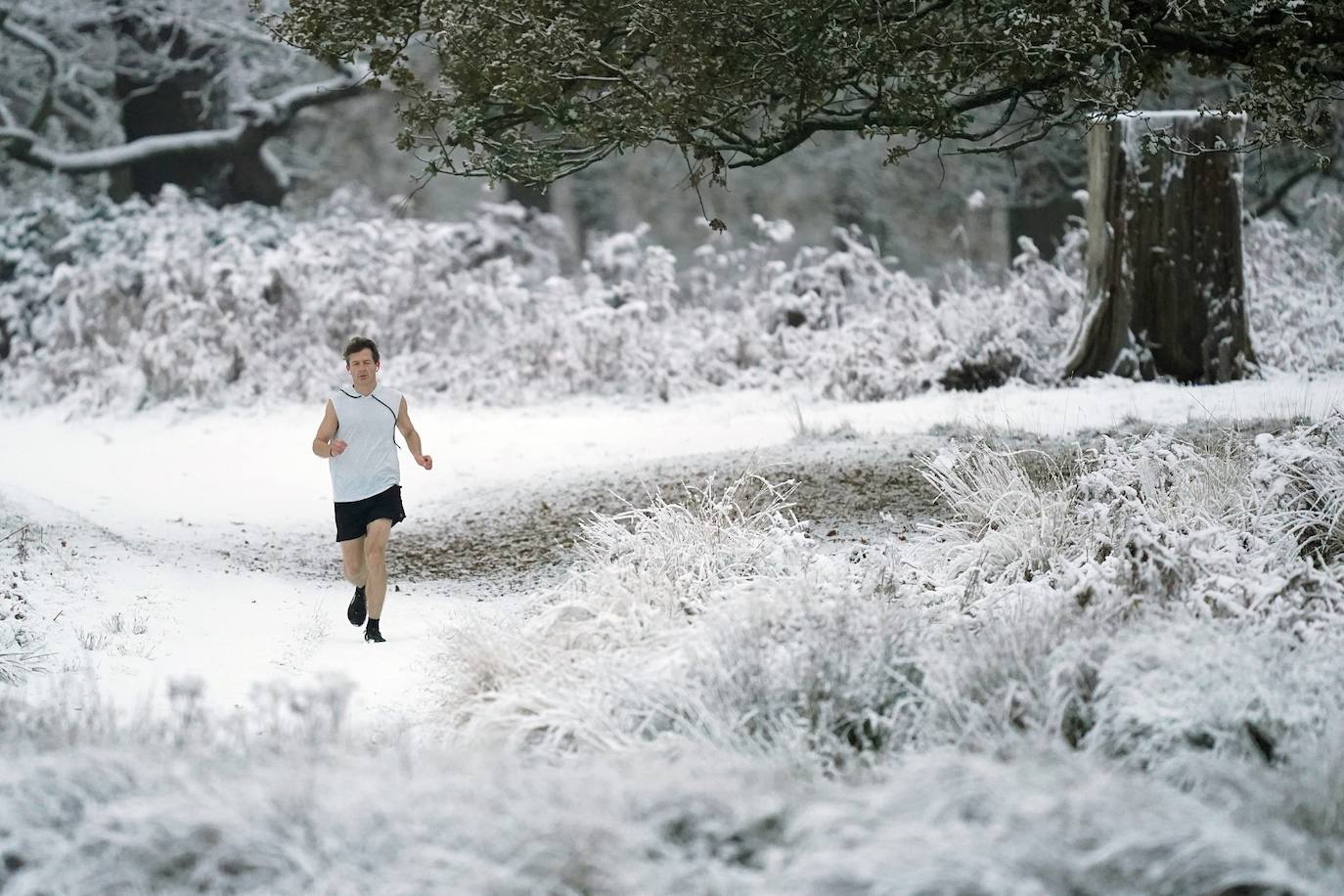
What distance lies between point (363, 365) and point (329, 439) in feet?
1.28

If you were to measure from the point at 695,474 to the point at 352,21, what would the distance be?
141 inches

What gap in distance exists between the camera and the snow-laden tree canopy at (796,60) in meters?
6.33

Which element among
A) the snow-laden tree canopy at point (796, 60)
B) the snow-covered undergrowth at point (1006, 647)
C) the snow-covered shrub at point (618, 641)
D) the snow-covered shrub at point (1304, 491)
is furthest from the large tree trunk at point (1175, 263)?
the snow-covered shrub at point (618, 641)

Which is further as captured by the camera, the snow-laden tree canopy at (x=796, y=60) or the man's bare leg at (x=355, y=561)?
the man's bare leg at (x=355, y=561)

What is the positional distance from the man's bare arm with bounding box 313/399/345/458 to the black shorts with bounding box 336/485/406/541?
266 millimetres

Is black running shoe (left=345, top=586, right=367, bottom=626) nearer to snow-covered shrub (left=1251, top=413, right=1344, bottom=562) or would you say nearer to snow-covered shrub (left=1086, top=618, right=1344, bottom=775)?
snow-covered shrub (left=1086, top=618, right=1344, bottom=775)

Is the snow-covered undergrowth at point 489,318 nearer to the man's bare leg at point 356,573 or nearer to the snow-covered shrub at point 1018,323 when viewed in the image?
the snow-covered shrub at point 1018,323

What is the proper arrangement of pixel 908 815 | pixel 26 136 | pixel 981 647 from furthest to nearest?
pixel 26 136, pixel 981 647, pixel 908 815

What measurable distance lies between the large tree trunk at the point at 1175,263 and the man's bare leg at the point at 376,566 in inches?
288

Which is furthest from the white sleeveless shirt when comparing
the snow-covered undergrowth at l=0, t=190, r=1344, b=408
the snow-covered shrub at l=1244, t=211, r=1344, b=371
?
the snow-covered shrub at l=1244, t=211, r=1344, b=371

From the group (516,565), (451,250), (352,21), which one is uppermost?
(352,21)

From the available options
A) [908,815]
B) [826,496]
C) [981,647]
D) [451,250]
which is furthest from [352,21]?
[451,250]

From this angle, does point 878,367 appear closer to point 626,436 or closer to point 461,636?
point 626,436

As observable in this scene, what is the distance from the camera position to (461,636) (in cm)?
541
